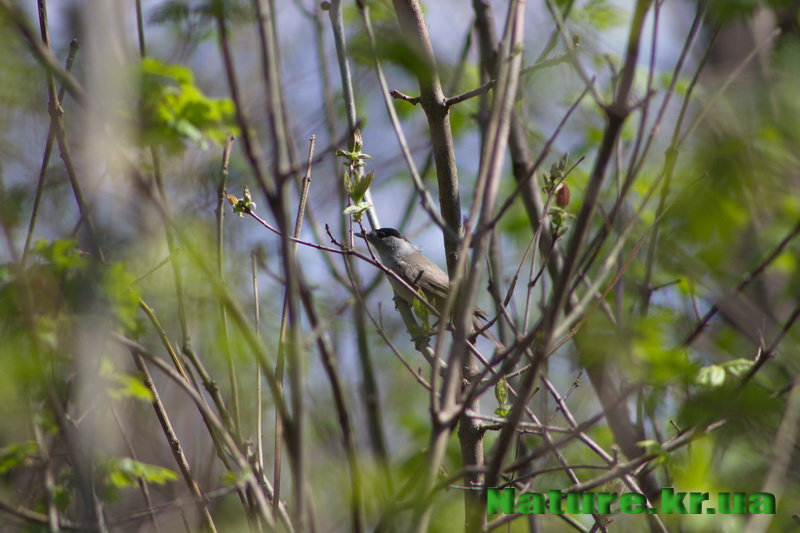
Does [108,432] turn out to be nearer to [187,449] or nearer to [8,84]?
[8,84]

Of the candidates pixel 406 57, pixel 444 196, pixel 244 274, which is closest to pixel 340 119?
pixel 244 274

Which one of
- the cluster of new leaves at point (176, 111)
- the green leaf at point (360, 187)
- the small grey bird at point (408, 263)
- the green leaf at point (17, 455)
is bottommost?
the green leaf at point (17, 455)

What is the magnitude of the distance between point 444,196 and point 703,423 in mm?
1275

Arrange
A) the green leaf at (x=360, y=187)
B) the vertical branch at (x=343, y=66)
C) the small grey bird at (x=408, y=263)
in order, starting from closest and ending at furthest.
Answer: the green leaf at (x=360, y=187) < the vertical branch at (x=343, y=66) < the small grey bird at (x=408, y=263)

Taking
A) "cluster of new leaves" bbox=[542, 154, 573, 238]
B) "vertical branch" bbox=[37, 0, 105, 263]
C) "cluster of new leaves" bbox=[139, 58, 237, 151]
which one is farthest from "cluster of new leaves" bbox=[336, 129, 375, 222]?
"vertical branch" bbox=[37, 0, 105, 263]

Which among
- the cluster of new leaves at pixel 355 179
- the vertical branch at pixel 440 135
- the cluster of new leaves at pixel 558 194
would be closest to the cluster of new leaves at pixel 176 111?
the cluster of new leaves at pixel 355 179

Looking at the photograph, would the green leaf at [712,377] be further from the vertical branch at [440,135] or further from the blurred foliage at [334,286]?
the vertical branch at [440,135]

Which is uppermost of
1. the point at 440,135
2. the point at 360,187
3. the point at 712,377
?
the point at 440,135

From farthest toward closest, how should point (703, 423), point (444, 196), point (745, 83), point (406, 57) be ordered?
1. point (745, 83)
2. point (444, 196)
3. point (703, 423)
4. point (406, 57)

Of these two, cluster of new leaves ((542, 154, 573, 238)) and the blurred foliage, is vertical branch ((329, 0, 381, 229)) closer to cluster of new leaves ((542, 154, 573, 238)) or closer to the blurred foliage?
the blurred foliage

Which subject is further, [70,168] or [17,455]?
[17,455]

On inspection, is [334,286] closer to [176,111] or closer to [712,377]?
[176,111]

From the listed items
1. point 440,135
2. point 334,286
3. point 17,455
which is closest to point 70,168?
point 17,455

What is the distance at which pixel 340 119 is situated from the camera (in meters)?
5.75
